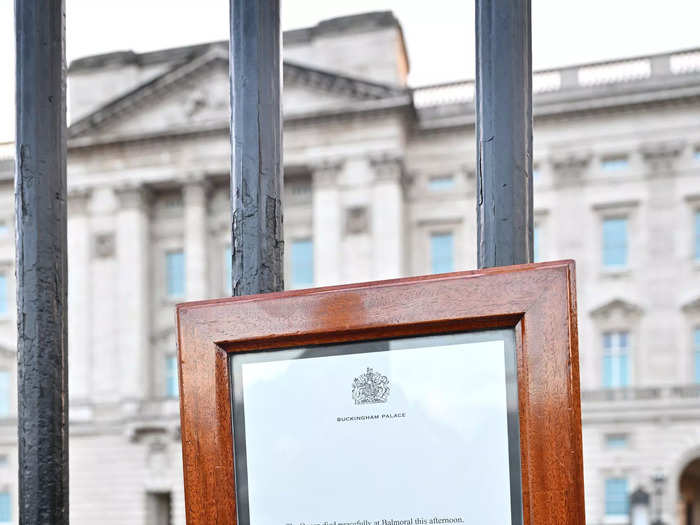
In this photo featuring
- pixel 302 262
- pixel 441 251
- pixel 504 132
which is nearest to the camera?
pixel 504 132

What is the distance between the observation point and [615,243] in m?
28.1

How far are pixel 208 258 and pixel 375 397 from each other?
29.3 m

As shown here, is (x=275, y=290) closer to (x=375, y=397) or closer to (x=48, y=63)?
(x=375, y=397)

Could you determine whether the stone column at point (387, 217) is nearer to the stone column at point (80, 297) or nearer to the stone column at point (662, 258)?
the stone column at point (662, 258)

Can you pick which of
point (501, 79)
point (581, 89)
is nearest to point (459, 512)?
point (501, 79)

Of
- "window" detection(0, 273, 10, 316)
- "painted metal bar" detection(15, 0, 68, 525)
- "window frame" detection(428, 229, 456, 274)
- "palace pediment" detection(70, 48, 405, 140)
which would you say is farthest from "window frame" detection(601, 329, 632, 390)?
"painted metal bar" detection(15, 0, 68, 525)

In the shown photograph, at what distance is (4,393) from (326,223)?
11968mm

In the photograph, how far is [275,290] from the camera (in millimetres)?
1715

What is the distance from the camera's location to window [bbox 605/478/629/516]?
26312mm

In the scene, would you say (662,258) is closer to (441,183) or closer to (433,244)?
(433,244)

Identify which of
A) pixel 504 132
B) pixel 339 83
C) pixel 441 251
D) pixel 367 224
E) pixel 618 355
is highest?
pixel 339 83

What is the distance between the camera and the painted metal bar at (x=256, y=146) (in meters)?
1.73

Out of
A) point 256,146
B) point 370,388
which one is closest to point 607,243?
point 256,146

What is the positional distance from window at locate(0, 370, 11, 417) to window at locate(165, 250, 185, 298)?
6063 millimetres
